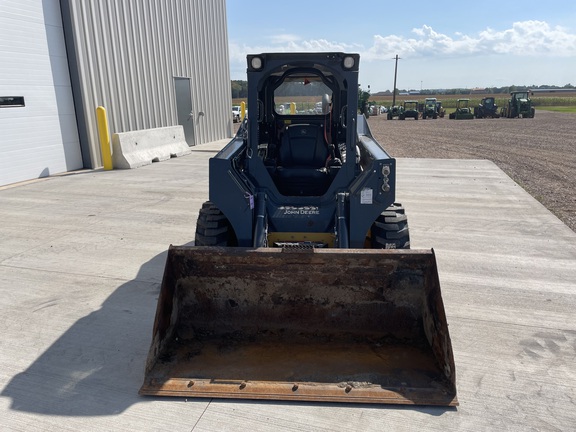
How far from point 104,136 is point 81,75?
157 cm

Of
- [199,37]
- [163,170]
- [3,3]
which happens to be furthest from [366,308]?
[199,37]

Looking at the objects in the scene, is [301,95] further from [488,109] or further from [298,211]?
[488,109]

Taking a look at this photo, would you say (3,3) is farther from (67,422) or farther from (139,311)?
(67,422)

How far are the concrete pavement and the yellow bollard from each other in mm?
3205

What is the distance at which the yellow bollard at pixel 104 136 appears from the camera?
1141 centimetres

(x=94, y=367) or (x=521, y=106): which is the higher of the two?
(x=521, y=106)

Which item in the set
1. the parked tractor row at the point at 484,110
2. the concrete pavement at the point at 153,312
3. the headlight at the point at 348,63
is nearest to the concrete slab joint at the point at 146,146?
the concrete pavement at the point at 153,312

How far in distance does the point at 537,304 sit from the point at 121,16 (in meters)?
12.7

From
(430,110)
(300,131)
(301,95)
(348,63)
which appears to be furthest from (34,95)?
(430,110)

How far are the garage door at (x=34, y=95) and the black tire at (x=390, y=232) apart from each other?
29.0 feet

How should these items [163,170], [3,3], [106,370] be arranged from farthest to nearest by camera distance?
1. [163,170]
2. [3,3]
3. [106,370]

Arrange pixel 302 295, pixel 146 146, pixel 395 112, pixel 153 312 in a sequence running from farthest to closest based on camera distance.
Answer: pixel 395 112
pixel 146 146
pixel 153 312
pixel 302 295

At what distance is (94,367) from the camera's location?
136 inches

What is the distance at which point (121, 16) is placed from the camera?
41.1ft
